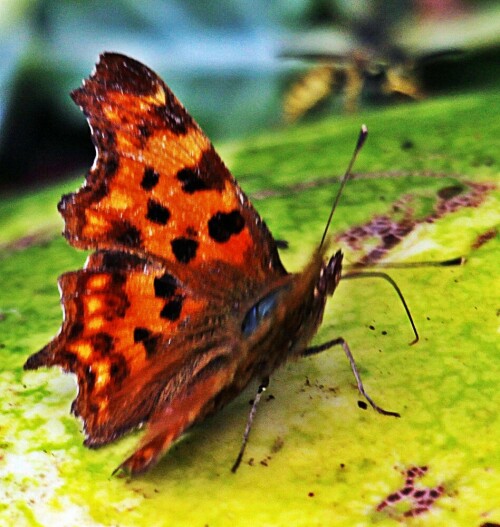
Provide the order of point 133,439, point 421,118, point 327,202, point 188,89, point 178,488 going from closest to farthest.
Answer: point 178,488
point 133,439
point 327,202
point 421,118
point 188,89

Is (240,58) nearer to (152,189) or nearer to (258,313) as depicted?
(152,189)

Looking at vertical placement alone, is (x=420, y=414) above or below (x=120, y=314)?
below

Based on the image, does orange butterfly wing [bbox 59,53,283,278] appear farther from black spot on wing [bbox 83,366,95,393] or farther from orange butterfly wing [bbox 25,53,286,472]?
black spot on wing [bbox 83,366,95,393]

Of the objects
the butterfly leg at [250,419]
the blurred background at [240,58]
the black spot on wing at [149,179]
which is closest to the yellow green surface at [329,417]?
the butterfly leg at [250,419]

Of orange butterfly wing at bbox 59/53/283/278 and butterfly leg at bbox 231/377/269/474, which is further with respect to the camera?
orange butterfly wing at bbox 59/53/283/278

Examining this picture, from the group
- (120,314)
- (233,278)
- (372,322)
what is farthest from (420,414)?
(120,314)

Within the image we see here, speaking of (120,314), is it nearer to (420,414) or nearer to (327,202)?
(420,414)

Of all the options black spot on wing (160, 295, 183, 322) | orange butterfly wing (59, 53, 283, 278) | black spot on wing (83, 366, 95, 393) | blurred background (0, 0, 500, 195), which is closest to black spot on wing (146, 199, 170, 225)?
orange butterfly wing (59, 53, 283, 278)

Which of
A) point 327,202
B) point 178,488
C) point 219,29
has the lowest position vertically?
point 178,488
